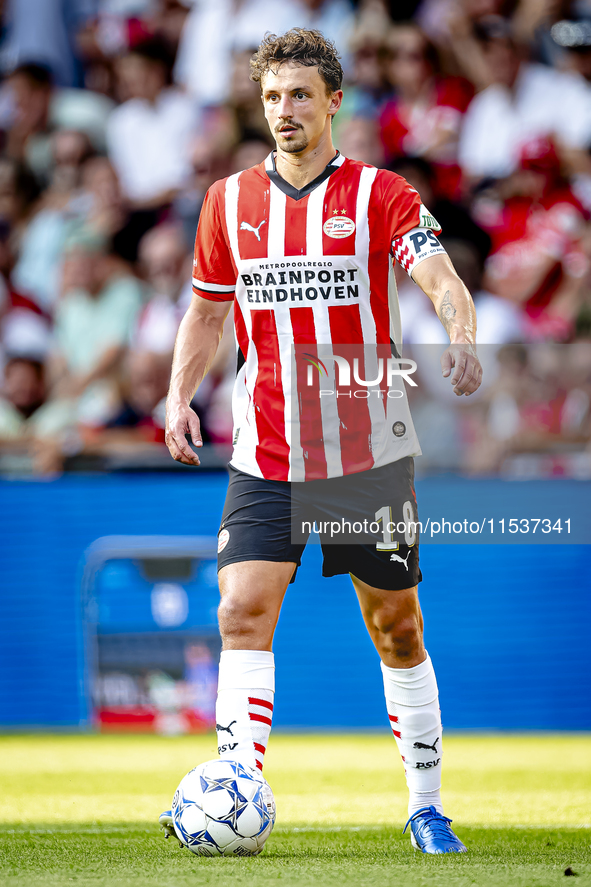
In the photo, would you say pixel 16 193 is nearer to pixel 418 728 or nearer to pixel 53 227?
Answer: pixel 53 227

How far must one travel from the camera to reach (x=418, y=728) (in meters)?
3.24

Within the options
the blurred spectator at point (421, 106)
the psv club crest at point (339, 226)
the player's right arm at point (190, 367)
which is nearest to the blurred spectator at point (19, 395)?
the blurred spectator at point (421, 106)

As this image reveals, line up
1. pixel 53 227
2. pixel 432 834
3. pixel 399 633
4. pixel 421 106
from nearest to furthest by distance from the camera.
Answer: pixel 432 834, pixel 399 633, pixel 421 106, pixel 53 227

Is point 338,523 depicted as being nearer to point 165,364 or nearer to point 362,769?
point 362,769

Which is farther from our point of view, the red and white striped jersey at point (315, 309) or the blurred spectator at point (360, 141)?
the blurred spectator at point (360, 141)

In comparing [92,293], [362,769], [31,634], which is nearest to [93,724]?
[31,634]

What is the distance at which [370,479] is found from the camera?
3.23 metres

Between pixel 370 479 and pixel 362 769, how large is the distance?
2427mm

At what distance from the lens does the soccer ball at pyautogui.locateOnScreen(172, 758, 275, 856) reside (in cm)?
275

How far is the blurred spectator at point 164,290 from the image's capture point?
24.3ft

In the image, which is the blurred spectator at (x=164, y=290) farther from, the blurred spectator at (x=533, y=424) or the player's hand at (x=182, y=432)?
the player's hand at (x=182, y=432)

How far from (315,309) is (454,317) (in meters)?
0.49

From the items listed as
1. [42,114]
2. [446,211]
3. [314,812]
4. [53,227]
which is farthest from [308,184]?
[42,114]

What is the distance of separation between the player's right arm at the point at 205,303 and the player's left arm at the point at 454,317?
0.64 m
